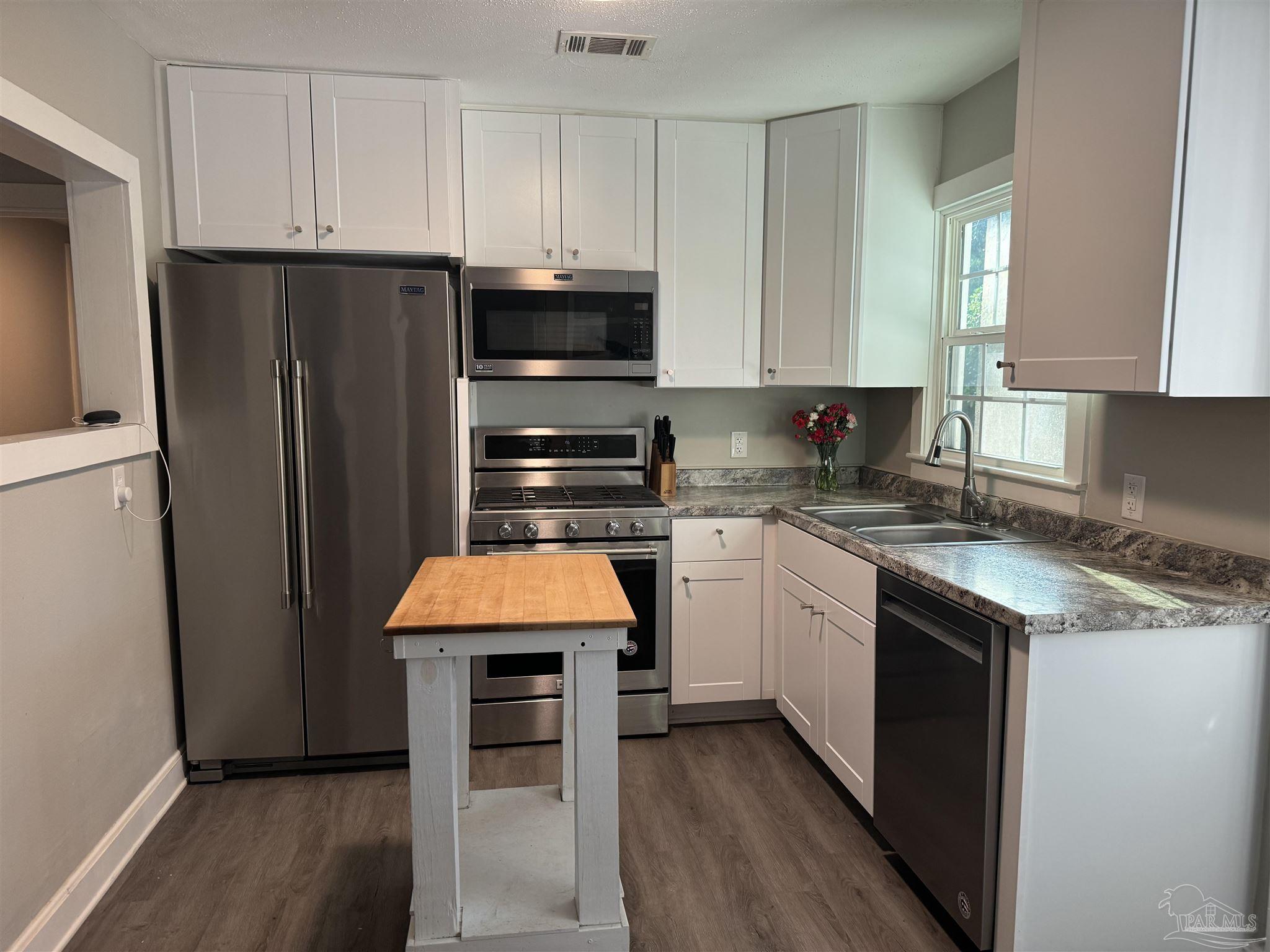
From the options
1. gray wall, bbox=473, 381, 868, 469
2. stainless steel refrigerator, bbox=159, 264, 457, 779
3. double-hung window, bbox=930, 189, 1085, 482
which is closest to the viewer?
double-hung window, bbox=930, 189, 1085, 482

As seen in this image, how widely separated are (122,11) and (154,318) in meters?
0.93

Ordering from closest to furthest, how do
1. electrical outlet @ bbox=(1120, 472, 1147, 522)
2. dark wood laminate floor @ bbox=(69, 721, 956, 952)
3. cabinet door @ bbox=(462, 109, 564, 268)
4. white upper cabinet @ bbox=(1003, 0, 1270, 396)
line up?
1. white upper cabinet @ bbox=(1003, 0, 1270, 396)
2. dark wood laminate floor @ bbox=(69, 721, 956, 952)
3. electrical outlet @ bbox=(1120, 472, 1147, 522)
4. cabinet door @ bbox=(462, 109, 564, 268)

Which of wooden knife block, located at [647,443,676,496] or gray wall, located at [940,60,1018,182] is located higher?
gray wall, located at [940,60,1018,182]

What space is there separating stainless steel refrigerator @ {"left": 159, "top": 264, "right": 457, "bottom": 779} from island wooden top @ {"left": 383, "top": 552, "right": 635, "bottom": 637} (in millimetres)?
635

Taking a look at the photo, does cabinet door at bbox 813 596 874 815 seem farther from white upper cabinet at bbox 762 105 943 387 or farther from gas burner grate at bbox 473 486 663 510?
white upper cabinet at bbox 762 105 943 387

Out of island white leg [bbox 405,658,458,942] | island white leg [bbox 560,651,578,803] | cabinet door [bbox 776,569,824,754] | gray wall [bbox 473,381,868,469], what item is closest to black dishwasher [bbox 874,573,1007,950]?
cabinet door [bbox 776,569,824,754]

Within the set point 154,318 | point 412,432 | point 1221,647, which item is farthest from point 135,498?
point 1221,647

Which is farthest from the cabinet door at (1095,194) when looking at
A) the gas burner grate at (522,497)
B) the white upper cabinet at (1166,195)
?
the gas burner grate at (522,497)

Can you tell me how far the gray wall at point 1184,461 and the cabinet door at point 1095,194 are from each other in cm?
33

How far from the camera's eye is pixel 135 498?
2568 millimetres

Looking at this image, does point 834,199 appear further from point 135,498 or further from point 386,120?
point 135,498

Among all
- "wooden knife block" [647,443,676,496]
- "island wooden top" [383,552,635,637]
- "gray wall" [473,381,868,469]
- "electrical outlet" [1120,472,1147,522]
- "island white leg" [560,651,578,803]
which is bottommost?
"island white leg" [560,651,578,803]

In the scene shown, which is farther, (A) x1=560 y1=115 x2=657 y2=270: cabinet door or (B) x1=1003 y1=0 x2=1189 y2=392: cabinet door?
(A) x1=560 y1=115 x2=657 y2=270: cabinet door

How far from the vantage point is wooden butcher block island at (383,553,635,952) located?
5.77 ft
